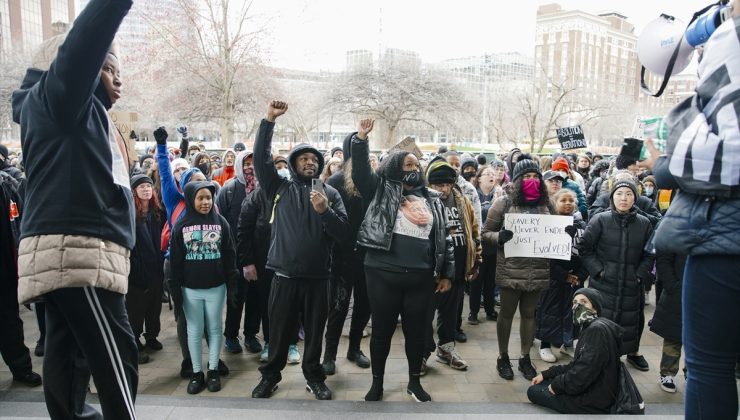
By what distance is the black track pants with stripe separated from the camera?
2.13 m

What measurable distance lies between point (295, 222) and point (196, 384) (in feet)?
5.76

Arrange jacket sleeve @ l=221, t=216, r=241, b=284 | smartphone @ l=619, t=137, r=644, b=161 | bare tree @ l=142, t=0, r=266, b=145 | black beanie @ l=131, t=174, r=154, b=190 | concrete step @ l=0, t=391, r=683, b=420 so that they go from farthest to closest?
bare tree @ l=142, t=0, r=266, b=145 → black beanie @ l=131, t=174, r=154, b=190 → jacket sleeve @ l=221, t=216, r=241, b=284 → concrete step @ l=0, t=391, r=683, b=420 → smartphone @ l=619, t=137, r=644, b=161

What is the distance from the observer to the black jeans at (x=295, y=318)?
165 inches

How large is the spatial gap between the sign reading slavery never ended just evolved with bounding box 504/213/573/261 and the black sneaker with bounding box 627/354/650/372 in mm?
1501

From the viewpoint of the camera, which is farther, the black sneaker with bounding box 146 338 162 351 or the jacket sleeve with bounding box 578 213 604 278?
the black sneaker with bounding box 146 338 162 351

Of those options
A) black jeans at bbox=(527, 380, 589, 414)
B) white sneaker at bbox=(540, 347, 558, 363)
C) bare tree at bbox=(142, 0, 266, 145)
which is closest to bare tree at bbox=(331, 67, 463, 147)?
bare tree at bbox=(142, 0, 266, 145)

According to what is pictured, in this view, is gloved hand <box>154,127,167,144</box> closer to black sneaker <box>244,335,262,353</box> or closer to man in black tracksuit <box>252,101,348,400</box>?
man in black tracksuit <box>252,101,348,400</box>

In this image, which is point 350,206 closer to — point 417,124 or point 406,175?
point 406,175

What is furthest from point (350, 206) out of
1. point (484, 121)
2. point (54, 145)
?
point (484, 121)

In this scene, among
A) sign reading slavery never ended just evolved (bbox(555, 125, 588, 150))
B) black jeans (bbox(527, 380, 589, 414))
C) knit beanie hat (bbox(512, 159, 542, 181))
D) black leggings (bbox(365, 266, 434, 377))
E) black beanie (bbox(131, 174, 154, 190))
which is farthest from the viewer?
sign reading slavery never ended just evolved (bbox(555, 125, 588, 150))

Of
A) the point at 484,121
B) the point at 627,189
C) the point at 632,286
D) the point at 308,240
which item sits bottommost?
the point at 632,286

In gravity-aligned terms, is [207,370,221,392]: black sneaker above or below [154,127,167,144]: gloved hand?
below

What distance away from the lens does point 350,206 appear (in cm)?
509

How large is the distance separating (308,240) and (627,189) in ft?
10.6
